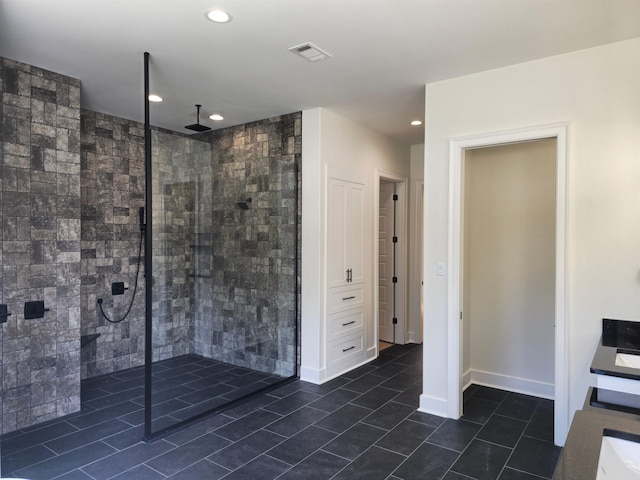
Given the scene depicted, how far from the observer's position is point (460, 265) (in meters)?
3.41

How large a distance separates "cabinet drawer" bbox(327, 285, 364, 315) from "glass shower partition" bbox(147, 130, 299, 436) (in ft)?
1.28

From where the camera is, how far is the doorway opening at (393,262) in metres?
5.79

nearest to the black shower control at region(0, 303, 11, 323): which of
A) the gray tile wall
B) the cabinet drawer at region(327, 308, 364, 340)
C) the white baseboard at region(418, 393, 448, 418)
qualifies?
the gray tile wall

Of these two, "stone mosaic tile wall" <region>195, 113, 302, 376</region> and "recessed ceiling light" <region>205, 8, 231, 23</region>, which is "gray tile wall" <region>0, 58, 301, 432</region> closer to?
"stone mosaic tile wall" <region>195, 113, 302, 376</region>

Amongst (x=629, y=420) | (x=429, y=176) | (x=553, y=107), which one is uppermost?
(x=553, y=107)

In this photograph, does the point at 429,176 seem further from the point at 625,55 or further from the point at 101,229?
the point at 101,229

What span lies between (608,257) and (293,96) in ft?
9.37

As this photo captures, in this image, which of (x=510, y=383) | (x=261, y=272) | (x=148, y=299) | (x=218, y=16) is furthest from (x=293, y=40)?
(x=510, y=383)

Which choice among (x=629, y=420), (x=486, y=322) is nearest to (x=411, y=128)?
(x=486, y=322)

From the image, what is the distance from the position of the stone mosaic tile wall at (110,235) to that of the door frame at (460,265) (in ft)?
11.2

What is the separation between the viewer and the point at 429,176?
3514 millimetres

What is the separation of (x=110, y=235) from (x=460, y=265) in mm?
3615

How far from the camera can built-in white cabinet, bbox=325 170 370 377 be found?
Answer: 14.3 feet

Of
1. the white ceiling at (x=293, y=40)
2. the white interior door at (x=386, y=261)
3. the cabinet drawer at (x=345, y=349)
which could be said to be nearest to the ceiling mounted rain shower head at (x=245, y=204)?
the white ceiling at (x=293, y=40)
